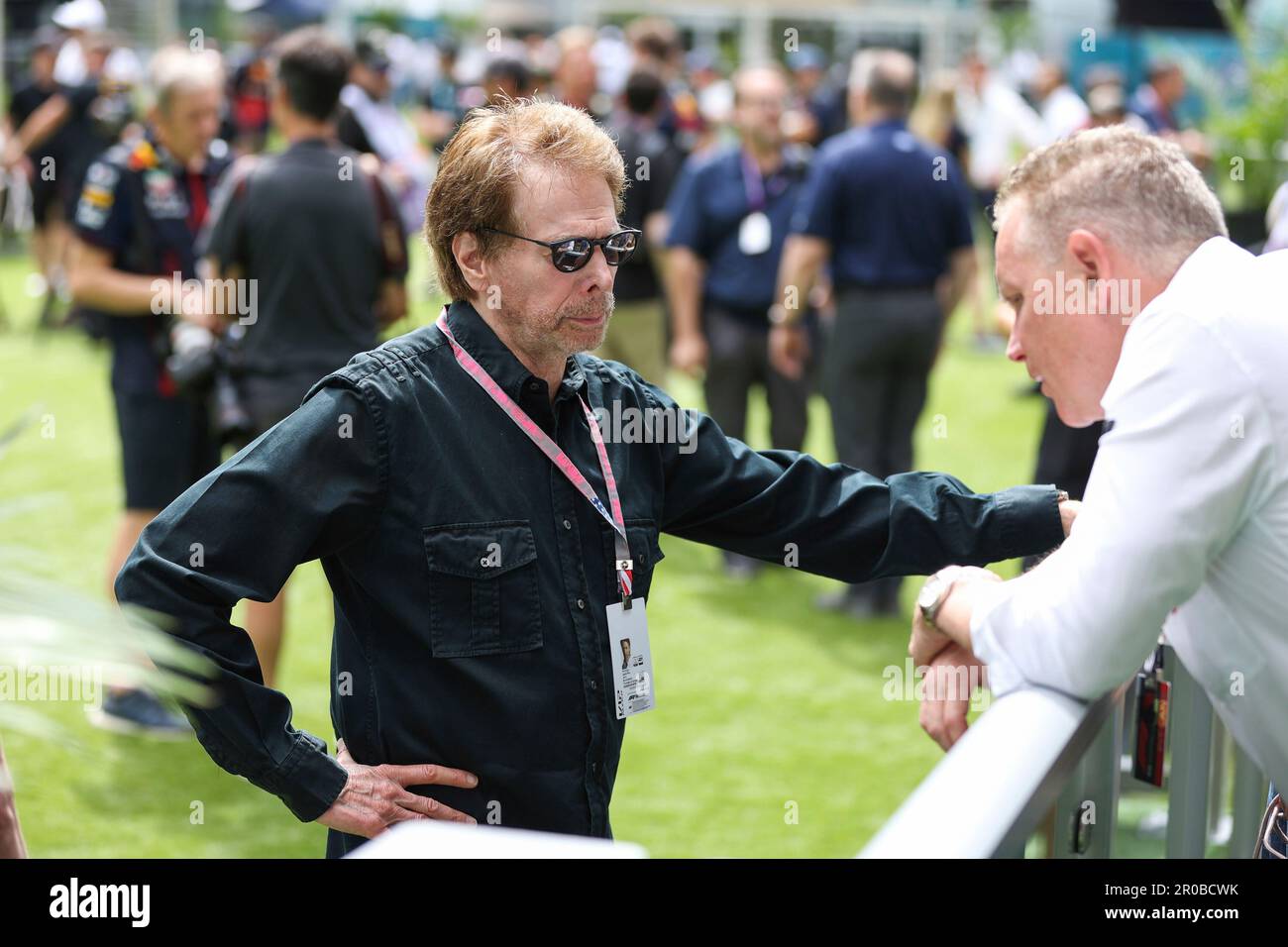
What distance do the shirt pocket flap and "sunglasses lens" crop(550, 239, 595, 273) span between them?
0.41 meters

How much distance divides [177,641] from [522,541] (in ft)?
1.63

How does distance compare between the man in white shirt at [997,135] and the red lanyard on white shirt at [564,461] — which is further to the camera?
the man in white shirt at [997,135]

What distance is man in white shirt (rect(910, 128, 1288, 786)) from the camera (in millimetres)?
1631

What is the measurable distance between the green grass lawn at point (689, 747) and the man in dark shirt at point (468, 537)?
733mm

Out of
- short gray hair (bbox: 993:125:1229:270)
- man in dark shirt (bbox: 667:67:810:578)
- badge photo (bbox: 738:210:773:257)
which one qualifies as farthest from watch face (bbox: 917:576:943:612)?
badge photo (bbox: 738:210:773:257)

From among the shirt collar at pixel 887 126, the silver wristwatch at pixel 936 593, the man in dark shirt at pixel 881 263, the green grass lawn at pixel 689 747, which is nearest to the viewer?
the silver wristwatch at pixel 936 593

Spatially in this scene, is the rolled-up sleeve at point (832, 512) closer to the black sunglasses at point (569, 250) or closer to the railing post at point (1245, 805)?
the black sunglasses at point (569, 250)

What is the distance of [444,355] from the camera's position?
2264 millimetres

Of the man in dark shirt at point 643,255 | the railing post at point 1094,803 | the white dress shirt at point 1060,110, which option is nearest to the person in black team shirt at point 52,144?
the man in dark shirt at point 643,255

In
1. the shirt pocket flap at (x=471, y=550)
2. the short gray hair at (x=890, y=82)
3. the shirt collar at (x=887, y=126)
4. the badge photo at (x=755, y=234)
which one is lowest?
the shirt pocket flap at (x=471, y=550)

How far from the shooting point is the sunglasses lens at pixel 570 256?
2.27 metres

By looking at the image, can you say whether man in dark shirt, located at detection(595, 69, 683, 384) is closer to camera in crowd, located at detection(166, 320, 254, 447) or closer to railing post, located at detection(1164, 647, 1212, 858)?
camera in crowd, located at detection(166, 320, 254, 447)

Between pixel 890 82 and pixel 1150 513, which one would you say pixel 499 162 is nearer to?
pixel 1150 513
